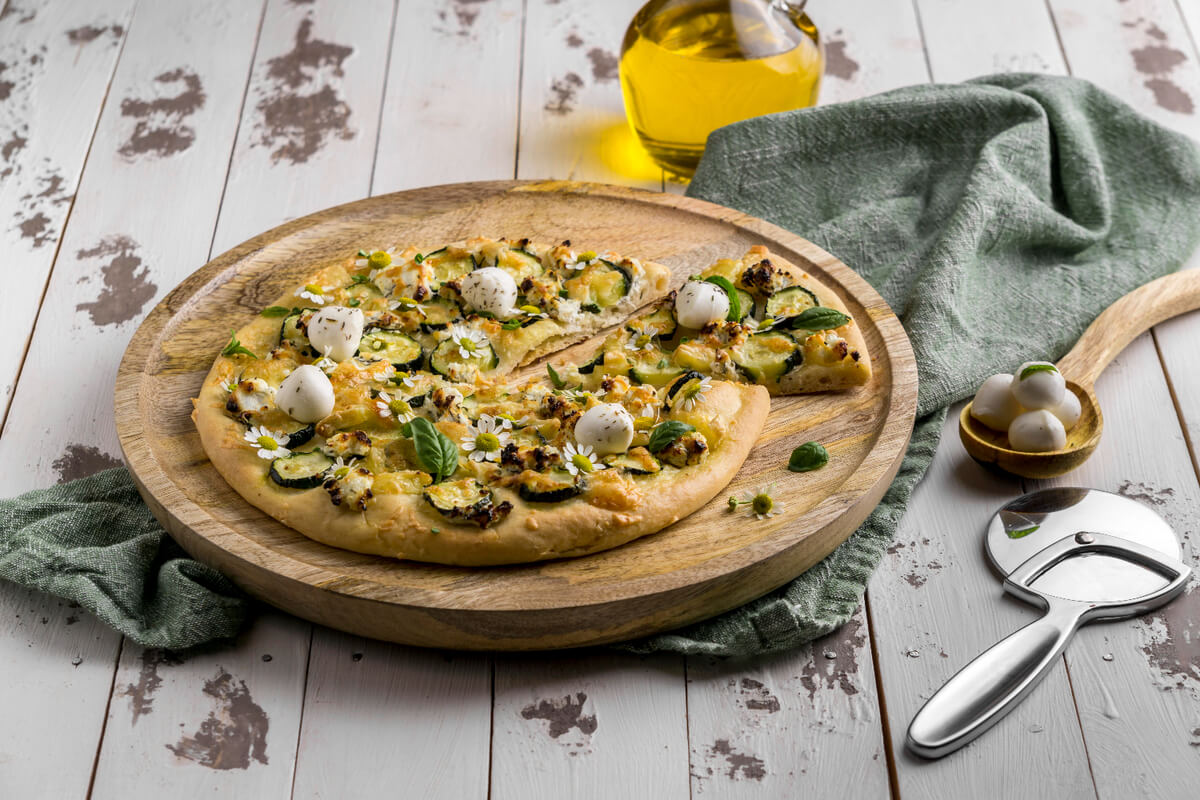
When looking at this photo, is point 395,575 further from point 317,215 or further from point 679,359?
point 317,215

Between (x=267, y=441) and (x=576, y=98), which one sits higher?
(x=267, y=441)

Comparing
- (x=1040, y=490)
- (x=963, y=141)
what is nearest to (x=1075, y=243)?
(x=963, y=141)

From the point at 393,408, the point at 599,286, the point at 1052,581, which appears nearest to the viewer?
the point at 1052,581

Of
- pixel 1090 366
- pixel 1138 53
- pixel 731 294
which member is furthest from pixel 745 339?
pixel 1138 53

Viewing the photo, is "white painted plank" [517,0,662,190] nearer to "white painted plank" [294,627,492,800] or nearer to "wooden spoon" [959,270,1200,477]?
"wooden spoon" [959,270,1200,477]

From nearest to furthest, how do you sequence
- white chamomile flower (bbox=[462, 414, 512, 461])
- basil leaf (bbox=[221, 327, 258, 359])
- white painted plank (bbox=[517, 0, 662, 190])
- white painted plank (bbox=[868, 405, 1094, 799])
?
white painted plank (bbox=[868, 405, 1094, 799]), white chamomile flower (bbox=[462, 414, 512, 461]), basil leaf (bbox=[221, 327, 258, 359]), white painted plank (bbox=[517, 0, 662, 190])

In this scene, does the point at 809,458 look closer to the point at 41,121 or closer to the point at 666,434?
the point at 666,434

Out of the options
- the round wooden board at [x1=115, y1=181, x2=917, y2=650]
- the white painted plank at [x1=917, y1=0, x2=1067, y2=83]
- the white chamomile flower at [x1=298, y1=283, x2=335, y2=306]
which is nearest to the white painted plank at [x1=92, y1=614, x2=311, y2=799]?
the round wooden board at [x1=115, y1=181, x2=917, y2=650]
